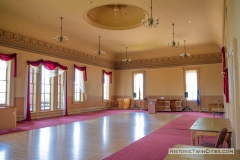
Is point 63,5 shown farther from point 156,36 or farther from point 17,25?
point 156,36

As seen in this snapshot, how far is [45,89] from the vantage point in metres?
10.4

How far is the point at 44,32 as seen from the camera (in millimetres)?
10281

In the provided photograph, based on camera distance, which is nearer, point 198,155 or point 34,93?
point 198,155

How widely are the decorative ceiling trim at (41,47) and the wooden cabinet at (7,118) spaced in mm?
3233

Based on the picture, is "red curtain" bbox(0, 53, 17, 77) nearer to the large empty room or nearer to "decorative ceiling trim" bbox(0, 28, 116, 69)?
the large empty room

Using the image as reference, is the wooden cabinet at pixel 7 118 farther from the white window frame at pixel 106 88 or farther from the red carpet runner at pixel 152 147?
the white window frame at pixel 106 88

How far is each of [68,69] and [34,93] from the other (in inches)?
107

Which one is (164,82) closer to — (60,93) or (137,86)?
(137,86)

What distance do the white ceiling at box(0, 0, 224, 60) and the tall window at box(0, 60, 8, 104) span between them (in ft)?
5.70

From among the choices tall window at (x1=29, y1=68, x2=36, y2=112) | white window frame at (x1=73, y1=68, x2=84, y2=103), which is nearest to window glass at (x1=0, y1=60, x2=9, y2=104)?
tall window at (x1=29, y1=68, x2=36, y2=112)

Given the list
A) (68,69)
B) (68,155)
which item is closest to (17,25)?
(68,69)

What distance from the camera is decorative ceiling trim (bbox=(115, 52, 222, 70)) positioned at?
540 inches

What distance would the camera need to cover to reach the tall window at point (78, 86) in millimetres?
12539

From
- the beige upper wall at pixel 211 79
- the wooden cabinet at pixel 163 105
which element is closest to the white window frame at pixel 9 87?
the wooden cabinet at pixel 163 105
